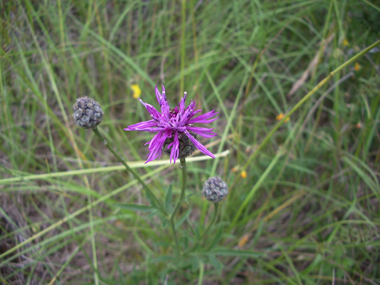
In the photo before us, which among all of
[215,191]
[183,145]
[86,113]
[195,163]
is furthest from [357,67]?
[86,113]

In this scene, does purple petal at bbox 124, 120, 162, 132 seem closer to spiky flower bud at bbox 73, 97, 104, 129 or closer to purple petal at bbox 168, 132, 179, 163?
purple petal at bbox 168, 132, 179, 163

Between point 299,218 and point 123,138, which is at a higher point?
point 123,138

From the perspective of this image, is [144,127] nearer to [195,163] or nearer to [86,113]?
[86,113]

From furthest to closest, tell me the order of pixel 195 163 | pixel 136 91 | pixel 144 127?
pixel 136 91 → pixel 195 163 → pixel 144 127

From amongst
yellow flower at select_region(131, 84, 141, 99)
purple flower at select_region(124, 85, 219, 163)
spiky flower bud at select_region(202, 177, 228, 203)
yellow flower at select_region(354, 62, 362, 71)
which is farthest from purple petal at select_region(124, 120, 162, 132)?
yellow flower at select_region(354, 62, 362, 71)

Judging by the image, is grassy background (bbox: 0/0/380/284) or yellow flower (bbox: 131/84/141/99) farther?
yellow flower (bbox: 131/84/141/99)

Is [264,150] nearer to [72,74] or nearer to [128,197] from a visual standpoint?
[128,197]

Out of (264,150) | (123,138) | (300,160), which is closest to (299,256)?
(300,160)
